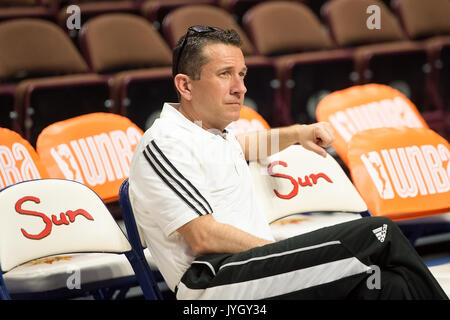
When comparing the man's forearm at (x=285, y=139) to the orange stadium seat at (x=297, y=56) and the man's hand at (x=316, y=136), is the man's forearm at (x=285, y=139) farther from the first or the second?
the orange stadium seat at (x=297, y=56)

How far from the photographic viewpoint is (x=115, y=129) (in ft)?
8.54

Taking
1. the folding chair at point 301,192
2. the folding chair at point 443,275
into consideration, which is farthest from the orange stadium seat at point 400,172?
the folding chair at point 443,275

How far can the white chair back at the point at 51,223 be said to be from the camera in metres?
1.79

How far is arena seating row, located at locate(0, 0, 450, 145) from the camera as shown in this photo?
3104mm

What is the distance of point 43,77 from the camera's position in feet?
11.1

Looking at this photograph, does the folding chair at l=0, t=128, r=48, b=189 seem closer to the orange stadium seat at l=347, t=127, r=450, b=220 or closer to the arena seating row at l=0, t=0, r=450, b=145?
the arena seating row at l=0, t=0, r=450, b=145

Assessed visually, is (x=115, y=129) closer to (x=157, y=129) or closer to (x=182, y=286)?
(x=157, y=129)

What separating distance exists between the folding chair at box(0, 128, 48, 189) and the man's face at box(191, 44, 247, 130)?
2.50 feet

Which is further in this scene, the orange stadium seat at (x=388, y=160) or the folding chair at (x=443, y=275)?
the orange stadium seat at (x=388, y=160)

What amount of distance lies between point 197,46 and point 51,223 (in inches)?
23.3

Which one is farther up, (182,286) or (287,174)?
(287,174)

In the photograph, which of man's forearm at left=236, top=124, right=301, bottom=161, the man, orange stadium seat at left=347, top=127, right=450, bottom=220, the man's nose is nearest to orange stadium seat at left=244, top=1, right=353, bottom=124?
orange stadium seat at left=347, top=127, right=450, bottom=220
